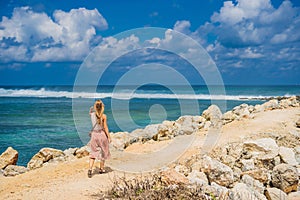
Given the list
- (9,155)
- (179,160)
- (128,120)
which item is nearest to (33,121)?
(128,120)

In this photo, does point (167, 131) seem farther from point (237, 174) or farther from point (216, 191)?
point (216, 191)

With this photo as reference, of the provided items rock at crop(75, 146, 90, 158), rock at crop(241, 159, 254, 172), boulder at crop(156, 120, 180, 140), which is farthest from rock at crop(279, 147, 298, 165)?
rock at crop(75, 146, 90, 158)

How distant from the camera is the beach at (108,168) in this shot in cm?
629

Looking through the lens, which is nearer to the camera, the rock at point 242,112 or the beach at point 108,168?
the beach at point 108,168

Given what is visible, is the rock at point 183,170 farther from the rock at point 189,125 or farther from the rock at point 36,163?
the rock at point 189,125

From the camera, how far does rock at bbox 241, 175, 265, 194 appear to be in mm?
6145

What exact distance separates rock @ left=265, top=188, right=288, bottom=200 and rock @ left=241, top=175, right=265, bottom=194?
11 cm

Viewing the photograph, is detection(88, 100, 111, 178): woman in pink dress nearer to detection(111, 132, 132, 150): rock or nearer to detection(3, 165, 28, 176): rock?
detection(3, 165, 28, 176): rock

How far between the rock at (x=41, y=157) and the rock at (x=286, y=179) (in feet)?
21.9

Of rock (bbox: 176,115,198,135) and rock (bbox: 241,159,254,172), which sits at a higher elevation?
rock (bbox: 176,115,198,135)

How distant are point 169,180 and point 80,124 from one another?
16.1 meters

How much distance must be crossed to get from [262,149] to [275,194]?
1.79 metres

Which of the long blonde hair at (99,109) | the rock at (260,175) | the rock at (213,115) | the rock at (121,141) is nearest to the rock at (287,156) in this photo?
the rock at (260,175)

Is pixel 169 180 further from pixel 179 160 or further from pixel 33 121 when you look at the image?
pixel 33 121
